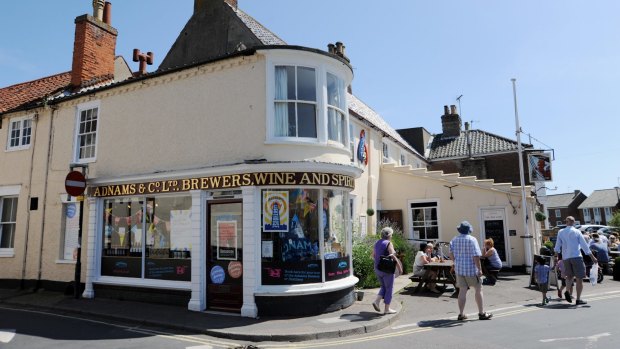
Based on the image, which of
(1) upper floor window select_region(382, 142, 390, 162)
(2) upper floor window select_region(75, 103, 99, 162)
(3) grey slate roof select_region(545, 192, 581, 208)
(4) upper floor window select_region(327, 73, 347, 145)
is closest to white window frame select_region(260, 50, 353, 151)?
(4) upper floor window select_region(327, 73, 347, 145)

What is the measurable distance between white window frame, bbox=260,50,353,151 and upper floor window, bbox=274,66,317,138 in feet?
0.36

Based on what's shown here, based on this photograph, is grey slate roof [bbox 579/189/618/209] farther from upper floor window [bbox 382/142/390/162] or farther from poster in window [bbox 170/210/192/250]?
poster in window [bbox 170/210/192/250]

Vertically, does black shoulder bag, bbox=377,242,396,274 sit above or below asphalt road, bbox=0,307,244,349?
above

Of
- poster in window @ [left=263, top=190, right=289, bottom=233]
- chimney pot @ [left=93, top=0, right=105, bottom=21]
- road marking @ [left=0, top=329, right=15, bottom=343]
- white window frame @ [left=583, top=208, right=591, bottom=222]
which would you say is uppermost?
chimney pot @ [left=93, top=0, right=105, bottom=21]

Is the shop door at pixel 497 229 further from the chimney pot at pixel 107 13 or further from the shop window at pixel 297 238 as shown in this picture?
the chimney pot at pixel 107 13

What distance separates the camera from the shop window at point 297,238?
8.93 metres

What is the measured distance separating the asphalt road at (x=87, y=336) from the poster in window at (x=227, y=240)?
7.04 ft

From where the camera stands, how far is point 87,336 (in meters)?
7.46

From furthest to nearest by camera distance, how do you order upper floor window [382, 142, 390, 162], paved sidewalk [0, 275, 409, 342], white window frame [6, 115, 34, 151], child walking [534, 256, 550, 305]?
upper floor window [382, 142, 390, 162], white window frame [6, 115, 34, 151], child walking [534, 256, 550, 305], paved sidewalk [0, 275, 409, 342]

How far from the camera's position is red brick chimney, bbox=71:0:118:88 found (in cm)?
1403

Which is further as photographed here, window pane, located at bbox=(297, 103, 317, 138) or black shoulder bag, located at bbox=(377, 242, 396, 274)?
window pane, located at bbox=(297, 103, 317, 138)

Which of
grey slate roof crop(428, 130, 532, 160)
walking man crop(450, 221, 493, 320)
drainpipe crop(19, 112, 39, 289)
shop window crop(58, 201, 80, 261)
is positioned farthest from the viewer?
grey slate roof crop(428, 130, 532, 160)

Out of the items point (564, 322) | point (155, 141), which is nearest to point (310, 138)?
point (155, 141)

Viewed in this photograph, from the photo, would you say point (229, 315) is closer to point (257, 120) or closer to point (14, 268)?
point (257, 120)
